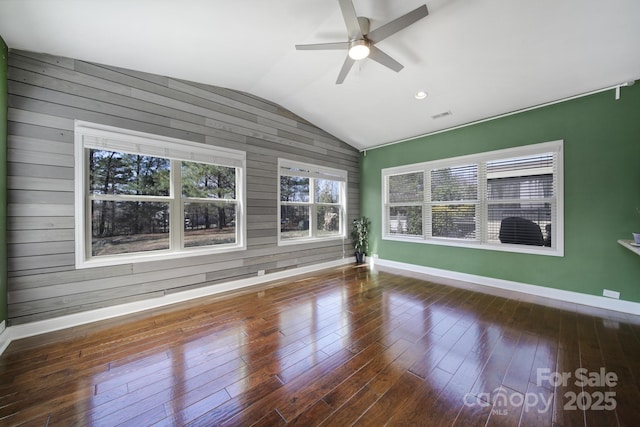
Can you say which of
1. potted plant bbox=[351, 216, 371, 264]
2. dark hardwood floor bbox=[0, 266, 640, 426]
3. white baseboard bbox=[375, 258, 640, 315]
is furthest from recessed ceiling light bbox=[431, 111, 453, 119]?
dark hardwood floor bbox=[0, 266, 640, 426]

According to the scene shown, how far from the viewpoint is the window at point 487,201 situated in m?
3.44

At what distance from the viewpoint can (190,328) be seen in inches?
99.3

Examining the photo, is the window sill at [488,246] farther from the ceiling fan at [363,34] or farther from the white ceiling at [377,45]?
the ceiling fan at [363,34]

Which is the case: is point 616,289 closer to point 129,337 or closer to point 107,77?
point 129,337

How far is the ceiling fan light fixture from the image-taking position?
2320mm

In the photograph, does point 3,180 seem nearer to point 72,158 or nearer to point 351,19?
point 72,158

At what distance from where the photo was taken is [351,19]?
6.84 ft

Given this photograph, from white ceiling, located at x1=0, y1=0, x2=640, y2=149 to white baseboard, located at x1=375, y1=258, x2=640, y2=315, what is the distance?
8.90ft

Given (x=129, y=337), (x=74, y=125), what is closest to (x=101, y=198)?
(x=74, y=125)

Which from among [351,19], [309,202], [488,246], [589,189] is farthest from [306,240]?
[589,189]

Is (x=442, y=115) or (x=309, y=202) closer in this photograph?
(x=442, y=115)

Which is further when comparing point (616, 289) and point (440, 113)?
point (440, 113)

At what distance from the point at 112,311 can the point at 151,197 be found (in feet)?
4.71

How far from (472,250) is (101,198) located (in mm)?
5494
